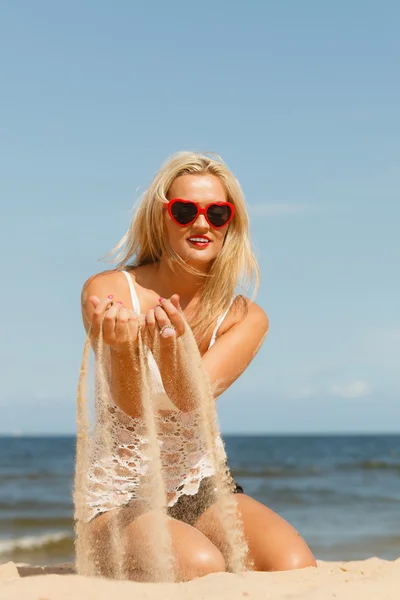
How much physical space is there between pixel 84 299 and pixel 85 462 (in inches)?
35.5

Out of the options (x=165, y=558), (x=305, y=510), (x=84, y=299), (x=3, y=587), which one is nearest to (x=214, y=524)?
(x=165, y=558)

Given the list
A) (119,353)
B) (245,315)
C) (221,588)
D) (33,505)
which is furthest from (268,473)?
(119,353)

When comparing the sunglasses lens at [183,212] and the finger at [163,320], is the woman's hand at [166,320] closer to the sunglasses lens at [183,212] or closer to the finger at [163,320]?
the finger at [163,320]

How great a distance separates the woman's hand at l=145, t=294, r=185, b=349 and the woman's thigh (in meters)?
1.13

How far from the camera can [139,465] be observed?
420 cm

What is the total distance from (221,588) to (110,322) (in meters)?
1.32

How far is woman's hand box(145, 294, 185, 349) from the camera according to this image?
373 centimetres

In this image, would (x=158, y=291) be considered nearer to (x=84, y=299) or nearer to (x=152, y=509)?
(x=84, y=299)

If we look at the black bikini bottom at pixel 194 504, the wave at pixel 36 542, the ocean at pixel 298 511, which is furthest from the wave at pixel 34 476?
the black bikini bottom at pixel 194 504

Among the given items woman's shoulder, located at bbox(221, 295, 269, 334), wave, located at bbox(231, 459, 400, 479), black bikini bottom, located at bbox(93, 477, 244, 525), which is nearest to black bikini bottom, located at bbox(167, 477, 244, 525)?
black bikini bottom, located at bbox(93, 477, 244, 525)

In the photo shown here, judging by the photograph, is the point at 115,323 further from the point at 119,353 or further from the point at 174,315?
the point at 174,315

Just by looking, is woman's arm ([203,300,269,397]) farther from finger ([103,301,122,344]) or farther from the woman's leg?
the woman's leg

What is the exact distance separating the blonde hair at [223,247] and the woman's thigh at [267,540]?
100 cm

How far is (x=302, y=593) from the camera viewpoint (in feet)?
12.2
